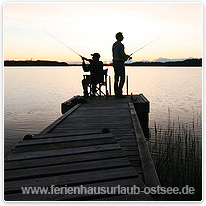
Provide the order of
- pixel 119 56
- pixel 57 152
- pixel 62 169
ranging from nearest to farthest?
1. pixel 62 169
2. pixel 57 152
3. pixel 119 56

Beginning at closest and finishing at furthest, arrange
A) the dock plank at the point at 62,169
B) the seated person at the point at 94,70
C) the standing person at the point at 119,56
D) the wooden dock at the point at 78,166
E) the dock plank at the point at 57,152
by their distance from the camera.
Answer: the wooden dock at the point at 78,166
the dock plank at the point at 62,169
the dock plank at the point at 57,152
the standing person at the point at 119,56
the seated person at the point at 94,70

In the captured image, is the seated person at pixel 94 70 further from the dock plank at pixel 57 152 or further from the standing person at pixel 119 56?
the dock plank at pixel 57 152

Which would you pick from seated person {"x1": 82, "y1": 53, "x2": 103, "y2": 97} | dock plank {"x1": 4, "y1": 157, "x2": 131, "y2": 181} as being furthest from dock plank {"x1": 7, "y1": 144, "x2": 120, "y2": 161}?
seated person {"x1": 82, "y1": 53, "x2": 103, "y2": 97}

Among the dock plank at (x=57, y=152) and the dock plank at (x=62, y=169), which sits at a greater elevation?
the dock plank at (x=57, y=152)

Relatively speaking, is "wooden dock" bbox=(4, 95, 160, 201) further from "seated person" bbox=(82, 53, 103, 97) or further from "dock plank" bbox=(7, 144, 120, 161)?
"seated person" bbox=(82, 53, 103, 97)

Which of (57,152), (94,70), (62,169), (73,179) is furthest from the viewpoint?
(94,70)

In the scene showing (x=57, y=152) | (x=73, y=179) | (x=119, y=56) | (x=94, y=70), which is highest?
(x=119, y=56)


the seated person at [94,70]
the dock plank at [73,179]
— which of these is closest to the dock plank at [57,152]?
the dock plank at [73,179]

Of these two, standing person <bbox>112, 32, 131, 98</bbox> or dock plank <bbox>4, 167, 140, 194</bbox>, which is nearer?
dock plank <bbox>4, 167, 140, 194</bbox>

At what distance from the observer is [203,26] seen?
4.76m

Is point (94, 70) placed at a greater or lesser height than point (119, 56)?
lesser

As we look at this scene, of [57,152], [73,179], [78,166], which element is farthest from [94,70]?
[73,179]

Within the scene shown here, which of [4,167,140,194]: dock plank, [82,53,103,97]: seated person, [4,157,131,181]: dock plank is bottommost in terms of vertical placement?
[4,167,140,194]: dock plank

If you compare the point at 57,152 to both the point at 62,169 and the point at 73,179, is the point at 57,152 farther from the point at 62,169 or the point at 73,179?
the point at 73,179
